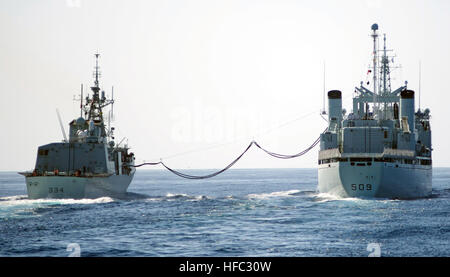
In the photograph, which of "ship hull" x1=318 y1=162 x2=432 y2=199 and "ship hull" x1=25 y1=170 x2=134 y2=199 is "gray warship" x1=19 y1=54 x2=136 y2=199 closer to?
"ship hull" x1=25 y1=170 x2=134 y2=199

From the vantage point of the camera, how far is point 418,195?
63844 millimetres

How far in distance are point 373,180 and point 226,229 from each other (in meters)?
26.6

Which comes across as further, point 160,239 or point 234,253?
point 160,239

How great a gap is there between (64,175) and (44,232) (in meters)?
24.8

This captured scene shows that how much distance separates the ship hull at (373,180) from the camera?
5744 centimetres

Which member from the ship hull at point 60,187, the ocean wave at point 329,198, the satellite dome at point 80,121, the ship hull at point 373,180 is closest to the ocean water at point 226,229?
the ship hull at point 373,180

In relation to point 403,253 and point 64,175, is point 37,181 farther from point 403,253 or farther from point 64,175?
point 403,253

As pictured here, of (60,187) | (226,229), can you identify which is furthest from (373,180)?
(60,187)

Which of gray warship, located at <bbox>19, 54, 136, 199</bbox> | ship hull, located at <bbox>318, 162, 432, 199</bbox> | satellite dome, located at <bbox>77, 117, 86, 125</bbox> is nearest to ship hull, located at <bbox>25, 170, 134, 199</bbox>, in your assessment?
gray warship, located at <bbox>19, 54, 136, 199</bbox>

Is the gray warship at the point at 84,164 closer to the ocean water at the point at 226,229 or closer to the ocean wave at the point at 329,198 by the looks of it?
the ocean water at the point at 226,229

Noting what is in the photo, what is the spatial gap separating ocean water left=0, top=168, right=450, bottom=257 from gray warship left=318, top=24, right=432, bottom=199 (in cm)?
372

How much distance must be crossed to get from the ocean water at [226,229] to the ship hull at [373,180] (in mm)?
2761
